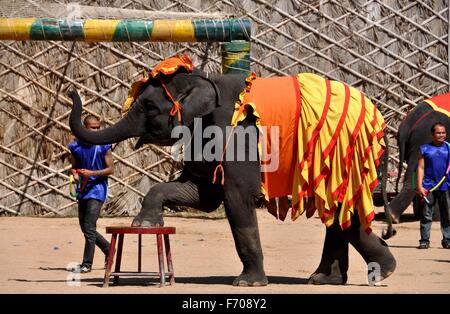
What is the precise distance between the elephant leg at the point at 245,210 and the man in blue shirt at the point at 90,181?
1.67 metres

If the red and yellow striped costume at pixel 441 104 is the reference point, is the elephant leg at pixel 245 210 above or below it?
below

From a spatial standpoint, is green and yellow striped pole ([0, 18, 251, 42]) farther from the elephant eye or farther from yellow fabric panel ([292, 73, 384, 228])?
yellow fabric panel ([292, 73, 384, 228])

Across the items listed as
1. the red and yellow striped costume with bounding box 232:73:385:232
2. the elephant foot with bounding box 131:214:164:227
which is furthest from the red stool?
the red and yellow striped costume with bounding box 232:73:385:232

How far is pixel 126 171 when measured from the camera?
16.4 m

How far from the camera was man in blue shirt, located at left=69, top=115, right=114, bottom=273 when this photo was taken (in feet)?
36.2

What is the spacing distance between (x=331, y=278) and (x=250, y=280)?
708 mm

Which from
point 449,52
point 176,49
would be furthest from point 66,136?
point 449,52

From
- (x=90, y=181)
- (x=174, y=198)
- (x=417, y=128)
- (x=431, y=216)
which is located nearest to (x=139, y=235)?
(x=174, y=198)

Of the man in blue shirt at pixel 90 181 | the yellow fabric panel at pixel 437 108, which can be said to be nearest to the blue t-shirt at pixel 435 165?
the yellow fabric panel at pixel 437 108

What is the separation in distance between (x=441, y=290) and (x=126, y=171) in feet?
24.1

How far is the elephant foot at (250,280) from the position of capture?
980 centimetres

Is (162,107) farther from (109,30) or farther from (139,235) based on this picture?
(109,30)

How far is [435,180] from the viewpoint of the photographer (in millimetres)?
13133

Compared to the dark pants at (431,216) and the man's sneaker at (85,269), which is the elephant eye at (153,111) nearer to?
the man's sneaker at (85,269)
